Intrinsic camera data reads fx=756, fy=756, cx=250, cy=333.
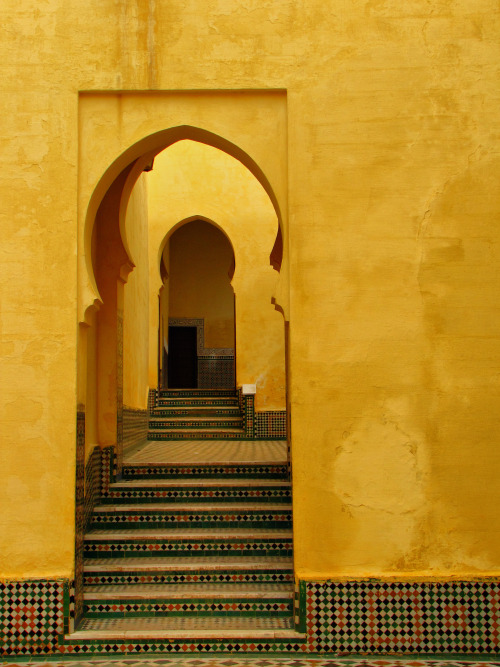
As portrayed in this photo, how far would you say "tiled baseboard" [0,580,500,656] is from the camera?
4484 mm

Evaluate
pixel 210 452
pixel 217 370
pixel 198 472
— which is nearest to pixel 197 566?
pixel 198 472

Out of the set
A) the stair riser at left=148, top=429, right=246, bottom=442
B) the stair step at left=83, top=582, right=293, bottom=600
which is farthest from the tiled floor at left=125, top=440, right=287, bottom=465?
the stair step at left=83, top=582, right=293, bottom=600

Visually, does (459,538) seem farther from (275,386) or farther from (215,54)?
(275,386)

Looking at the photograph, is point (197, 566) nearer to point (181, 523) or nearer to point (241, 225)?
point (181, 523)

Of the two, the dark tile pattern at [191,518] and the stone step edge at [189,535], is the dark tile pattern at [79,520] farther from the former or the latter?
the dark tile pattern at [191,518]

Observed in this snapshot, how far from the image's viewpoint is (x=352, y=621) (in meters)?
4.51

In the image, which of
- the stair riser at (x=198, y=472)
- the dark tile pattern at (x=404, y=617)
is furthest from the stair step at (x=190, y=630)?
the stair riser at (x=198, y=472)

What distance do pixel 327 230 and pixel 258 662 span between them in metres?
2.63

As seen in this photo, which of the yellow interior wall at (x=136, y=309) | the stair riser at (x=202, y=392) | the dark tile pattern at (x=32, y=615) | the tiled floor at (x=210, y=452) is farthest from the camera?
the stair riser at (x=202, y=392)

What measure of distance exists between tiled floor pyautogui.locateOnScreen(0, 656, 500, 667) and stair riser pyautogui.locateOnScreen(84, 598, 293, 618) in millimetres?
446

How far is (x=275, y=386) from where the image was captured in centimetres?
1105

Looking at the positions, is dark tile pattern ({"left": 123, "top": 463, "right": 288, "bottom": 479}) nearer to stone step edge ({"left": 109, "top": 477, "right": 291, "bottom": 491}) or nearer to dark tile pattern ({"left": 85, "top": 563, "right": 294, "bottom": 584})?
stone step edge ({"left": 109, "top": 477, "right": 291, "bottom": 491})

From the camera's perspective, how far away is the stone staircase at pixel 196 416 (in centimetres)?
1017

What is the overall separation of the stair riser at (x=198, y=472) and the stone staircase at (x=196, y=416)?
3.53m
